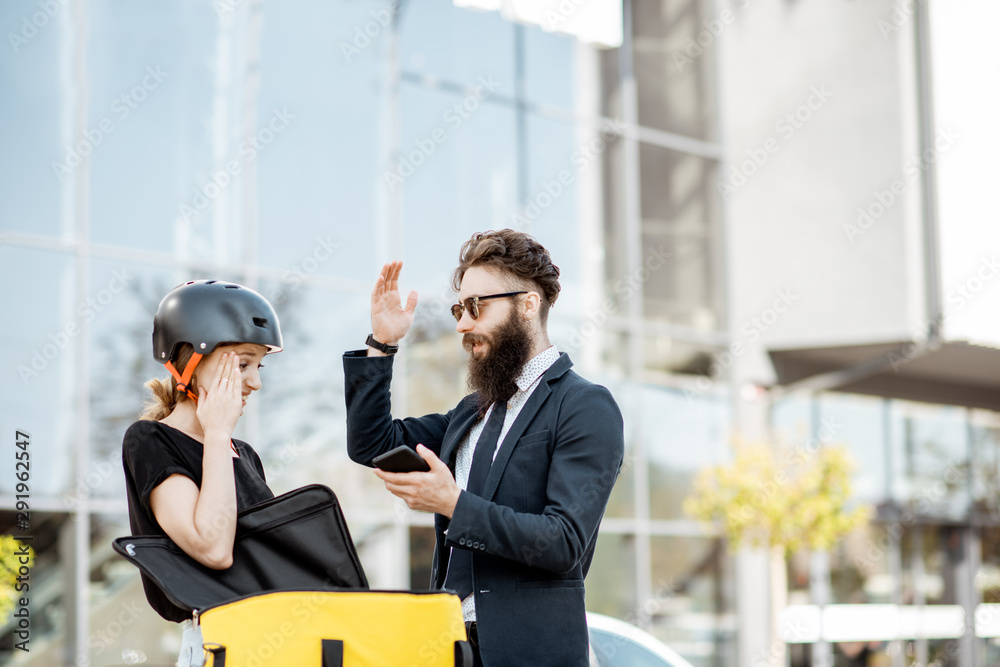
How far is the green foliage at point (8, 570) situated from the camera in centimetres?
740

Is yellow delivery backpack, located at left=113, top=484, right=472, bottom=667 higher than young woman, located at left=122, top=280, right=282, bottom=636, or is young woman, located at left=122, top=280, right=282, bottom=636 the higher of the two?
young woman, located at left=122, top=280, right=282, bottom=636

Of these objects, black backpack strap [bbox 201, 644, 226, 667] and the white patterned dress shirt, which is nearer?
black backpack strap [bbox 201, 644, 226, 667]

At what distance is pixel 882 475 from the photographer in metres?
15.9

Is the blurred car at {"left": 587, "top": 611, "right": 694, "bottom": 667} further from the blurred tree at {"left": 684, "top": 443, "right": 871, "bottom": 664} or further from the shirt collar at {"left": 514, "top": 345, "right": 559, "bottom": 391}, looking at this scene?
the blurred tree at {"left": 684, "top": 443, "right": 871, "bottom": 664}

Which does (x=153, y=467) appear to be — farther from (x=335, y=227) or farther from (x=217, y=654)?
(x=335, y=227)

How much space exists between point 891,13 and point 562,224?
4.74 metres

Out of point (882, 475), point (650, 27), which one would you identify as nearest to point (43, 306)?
point (650, 27)

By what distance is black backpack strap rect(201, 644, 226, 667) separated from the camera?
241 cm

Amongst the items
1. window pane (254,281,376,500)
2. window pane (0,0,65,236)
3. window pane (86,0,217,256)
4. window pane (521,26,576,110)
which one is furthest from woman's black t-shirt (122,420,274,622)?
window pane (521,26,576,110)

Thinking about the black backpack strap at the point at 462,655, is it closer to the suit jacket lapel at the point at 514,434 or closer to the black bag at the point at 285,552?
the black bag at the point at 285,552

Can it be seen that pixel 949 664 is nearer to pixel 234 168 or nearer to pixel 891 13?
pixel 891 13

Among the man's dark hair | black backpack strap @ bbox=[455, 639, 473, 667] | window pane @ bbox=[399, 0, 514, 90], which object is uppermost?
window pane @ bbox=[399, 0, 514, 90]

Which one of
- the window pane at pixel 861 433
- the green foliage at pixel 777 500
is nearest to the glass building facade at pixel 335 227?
the green foliage at pixel 777 500

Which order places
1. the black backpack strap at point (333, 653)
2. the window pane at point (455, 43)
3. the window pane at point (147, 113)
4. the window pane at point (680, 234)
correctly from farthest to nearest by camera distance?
the window pane at point (680, 234) → the window pane at point (455, 43) → the window pane at point (147, 113) → the black backpack strap at point (333, 653)
